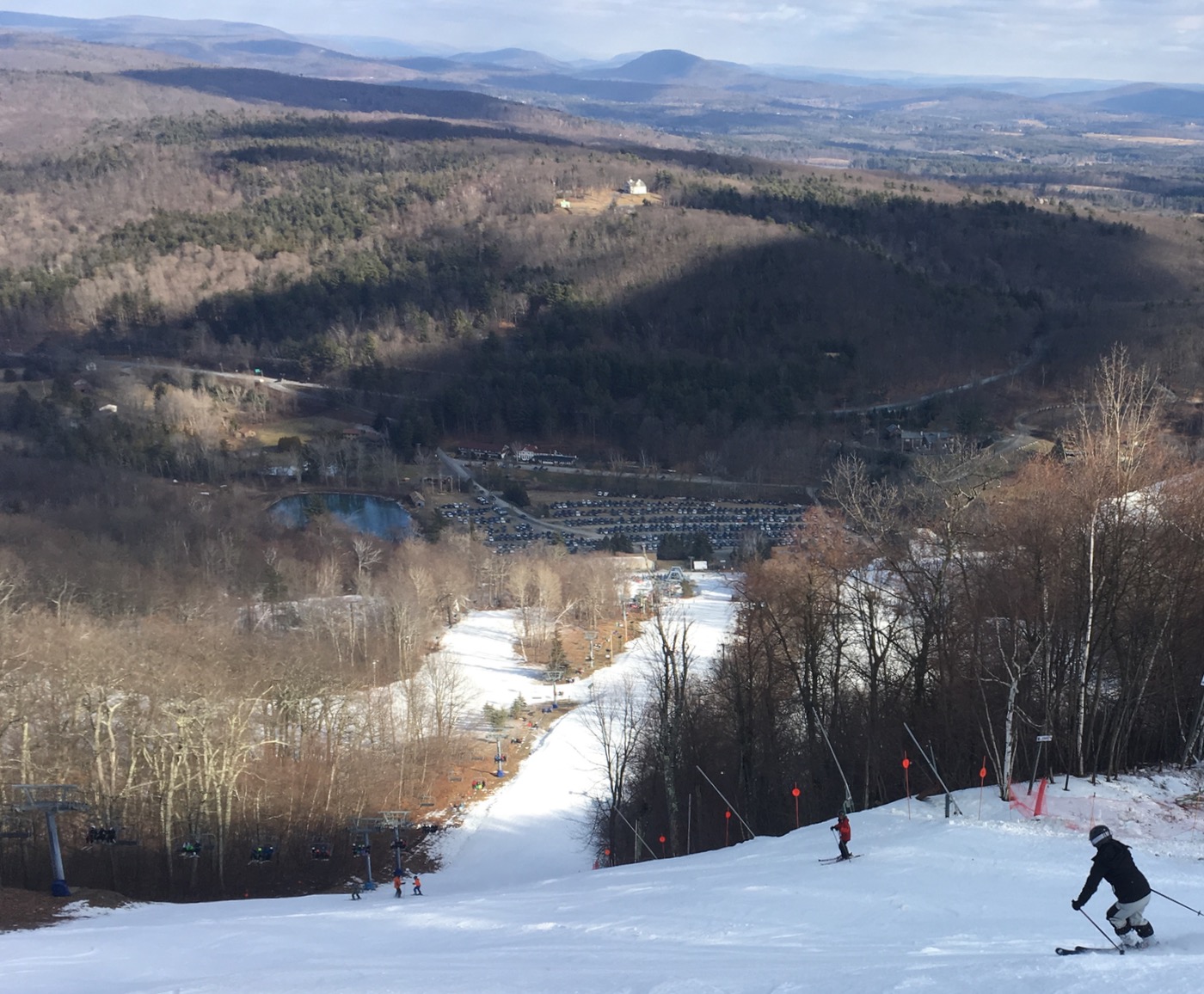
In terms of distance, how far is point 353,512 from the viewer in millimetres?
69375

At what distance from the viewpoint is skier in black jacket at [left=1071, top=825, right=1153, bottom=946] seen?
8.45 metres

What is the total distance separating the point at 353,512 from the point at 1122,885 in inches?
2527

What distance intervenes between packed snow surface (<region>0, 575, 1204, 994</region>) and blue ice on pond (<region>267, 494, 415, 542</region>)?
44.2m

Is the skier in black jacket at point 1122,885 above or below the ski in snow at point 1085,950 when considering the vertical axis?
above

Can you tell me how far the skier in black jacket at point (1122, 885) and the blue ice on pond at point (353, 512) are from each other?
168 ft

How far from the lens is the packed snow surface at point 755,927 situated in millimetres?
9094

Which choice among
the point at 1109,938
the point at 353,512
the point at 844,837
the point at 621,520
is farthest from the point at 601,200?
the point at 1109,938

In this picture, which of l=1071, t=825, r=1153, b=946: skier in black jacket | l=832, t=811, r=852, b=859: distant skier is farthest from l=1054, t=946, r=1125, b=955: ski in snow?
l=832, t=811, r=852, b=859: distant skier

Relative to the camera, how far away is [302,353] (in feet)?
342

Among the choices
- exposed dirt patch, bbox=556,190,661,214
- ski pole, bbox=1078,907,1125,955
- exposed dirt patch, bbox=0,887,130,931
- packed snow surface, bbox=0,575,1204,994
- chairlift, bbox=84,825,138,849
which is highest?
exposed dirt patch, bbox=556,190,661,214

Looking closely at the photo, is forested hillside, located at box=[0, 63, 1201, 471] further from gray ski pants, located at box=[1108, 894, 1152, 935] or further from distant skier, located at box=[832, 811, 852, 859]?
gray ski pants, located at box=[1108, 894, 1152, 935]

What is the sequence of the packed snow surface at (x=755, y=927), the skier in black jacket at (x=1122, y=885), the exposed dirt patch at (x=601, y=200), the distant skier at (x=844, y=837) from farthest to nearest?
the exposed dirt patch at (x=601, y=200)
the distant skier at (x=844, y=837)
the packed snow surface at (x=755, y=927)
the skier in black jacket at (x=1122, y=885)

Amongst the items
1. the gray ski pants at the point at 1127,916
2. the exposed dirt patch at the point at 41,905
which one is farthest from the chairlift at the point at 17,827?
the gray ski pants at the point at 1127,916

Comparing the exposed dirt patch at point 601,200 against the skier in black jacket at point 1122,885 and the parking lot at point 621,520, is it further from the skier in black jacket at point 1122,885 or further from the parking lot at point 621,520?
the skier in black jacket at point 1122,885
